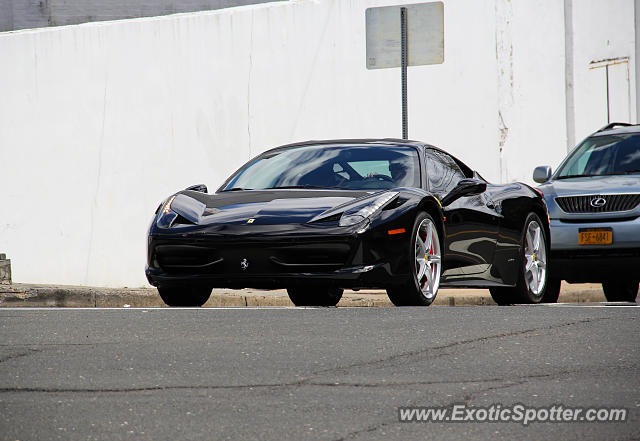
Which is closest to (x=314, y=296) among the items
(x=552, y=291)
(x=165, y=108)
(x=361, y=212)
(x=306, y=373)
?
(x=552, y=291)

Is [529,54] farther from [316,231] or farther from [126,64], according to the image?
[316,231]

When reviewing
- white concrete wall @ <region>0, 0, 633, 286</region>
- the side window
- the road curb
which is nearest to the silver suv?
the side window

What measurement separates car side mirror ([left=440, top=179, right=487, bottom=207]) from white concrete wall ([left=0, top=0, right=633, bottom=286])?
646 centimetres

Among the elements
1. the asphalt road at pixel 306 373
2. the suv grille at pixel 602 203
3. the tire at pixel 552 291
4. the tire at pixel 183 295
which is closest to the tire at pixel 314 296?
the tire at pixel 183 295

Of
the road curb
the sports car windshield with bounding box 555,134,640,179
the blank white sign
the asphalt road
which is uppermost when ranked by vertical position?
the blank white sign

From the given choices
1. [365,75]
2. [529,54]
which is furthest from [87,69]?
[529,54]

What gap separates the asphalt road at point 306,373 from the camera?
3.91 meters

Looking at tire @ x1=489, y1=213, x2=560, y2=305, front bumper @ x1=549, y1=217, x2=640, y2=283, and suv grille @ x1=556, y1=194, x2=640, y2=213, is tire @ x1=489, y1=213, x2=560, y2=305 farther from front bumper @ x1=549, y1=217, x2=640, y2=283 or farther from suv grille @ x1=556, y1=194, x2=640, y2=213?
suv grille @ x1=556, y1=194, x2=640, y2=213

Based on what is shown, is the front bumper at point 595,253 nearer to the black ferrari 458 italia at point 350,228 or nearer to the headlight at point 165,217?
the black ferrari 458 italia at point 350,228

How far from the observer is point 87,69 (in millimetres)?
15594

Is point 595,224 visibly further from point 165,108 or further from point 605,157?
point 165,108

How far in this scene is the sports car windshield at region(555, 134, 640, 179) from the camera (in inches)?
424

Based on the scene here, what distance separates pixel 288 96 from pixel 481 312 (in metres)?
8.38

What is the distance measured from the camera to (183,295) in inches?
337
